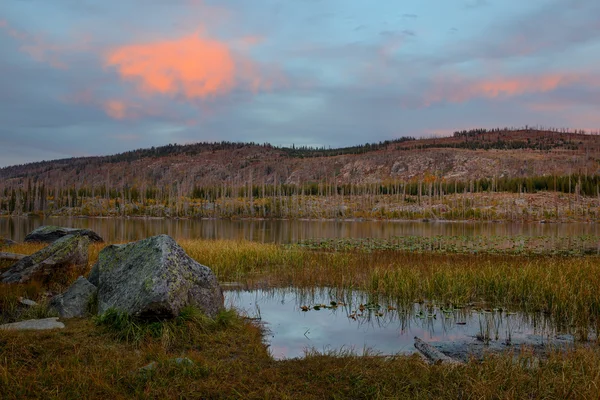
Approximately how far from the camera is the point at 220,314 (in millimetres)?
9500

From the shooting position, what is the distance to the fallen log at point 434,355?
24.2 feet

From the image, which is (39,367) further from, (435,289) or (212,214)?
(212,214)

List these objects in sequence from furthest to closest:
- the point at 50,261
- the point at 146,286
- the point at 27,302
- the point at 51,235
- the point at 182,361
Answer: the point at 51,235
the point at 50,261
the point at 27,302
the point at 146,286
the point at 182,361

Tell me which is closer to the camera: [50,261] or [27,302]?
[27,302]

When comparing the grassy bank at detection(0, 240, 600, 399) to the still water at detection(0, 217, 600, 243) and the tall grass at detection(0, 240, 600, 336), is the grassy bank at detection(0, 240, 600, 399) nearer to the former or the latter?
the tall grass at detection(0, 240, 600, 336)

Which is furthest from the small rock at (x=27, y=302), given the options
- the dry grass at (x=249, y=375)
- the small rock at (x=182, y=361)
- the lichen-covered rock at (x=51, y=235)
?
the lichen-covered rock at (x=51, y=235)

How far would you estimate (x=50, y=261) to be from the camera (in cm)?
1353

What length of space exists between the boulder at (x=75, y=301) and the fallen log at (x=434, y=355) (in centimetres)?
726

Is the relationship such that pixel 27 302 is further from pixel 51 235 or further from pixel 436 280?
pixel 51 235

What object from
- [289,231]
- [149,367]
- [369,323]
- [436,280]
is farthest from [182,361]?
[289,231]

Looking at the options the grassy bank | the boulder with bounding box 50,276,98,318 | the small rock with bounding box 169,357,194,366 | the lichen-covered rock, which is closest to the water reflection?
the grassy bank

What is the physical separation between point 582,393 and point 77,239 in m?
14.0

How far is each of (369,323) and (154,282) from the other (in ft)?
18.1

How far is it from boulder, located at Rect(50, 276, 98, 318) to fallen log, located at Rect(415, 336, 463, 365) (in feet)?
23.8
